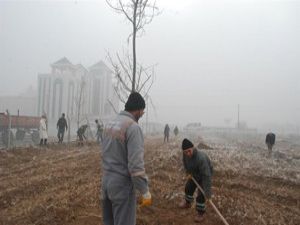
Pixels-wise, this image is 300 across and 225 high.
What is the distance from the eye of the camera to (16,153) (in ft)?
56.4

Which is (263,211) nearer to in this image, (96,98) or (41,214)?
(41,214)

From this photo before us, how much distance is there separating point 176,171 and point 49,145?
36.5 feet

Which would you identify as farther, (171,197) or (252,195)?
(252,195)

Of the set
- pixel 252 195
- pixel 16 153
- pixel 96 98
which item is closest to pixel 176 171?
pixel 252 195

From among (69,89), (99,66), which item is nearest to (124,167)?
(69,89)

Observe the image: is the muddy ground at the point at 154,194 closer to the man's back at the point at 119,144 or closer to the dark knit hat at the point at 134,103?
the man's back at the point at 119,144

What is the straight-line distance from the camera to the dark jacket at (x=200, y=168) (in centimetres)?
713

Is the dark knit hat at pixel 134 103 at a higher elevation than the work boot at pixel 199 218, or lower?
higher

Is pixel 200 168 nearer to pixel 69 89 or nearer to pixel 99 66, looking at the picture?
pixel 69 89

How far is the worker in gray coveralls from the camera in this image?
4312 millimetres

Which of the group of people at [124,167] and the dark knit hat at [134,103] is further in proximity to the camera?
the dark knit hat at [134,103]

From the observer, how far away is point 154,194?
29.8 feet

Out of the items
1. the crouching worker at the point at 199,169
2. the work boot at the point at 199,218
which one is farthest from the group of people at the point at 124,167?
the work boot at the point at 199,218

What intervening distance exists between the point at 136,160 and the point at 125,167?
226 mm
